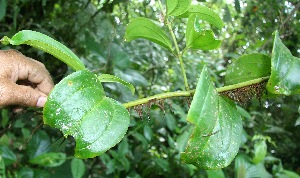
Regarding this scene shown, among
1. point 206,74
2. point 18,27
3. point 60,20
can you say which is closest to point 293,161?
point 60,20

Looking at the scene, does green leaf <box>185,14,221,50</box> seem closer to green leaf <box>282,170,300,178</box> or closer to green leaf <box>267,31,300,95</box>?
green leaf <box>267,31,300,95</box>

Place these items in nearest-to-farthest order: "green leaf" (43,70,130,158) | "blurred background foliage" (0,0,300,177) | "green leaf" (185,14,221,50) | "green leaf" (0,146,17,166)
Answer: "green leaf" (43,70,130,158) < "green leaf" (185,14,221,50) < "green leaf" (0,146,17,166) < "blurred background foliage" (0,0,300,177)

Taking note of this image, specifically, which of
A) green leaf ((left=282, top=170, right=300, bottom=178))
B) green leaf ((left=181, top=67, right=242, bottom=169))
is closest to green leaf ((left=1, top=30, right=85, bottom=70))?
green leaf ((left=181, top=67, right=242, bottom=169))

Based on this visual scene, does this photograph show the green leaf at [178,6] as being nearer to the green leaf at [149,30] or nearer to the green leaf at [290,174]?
the green leaf at [149,30]

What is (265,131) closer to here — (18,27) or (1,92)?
(18,27)

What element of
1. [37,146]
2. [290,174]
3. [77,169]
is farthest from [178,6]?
[290,174]

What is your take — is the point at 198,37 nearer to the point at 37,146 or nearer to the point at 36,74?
the point at 36,74

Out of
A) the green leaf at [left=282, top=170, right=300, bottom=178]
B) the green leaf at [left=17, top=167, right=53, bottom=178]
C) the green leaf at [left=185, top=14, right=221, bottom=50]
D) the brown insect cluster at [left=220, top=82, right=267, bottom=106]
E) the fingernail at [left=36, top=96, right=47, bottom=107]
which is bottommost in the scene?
the green leaf at [left=17, top=167, right=53, bottom=178]

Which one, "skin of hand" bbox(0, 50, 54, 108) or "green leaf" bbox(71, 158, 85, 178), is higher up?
"skin of hand" bbox(0, 50, 54, 108)
